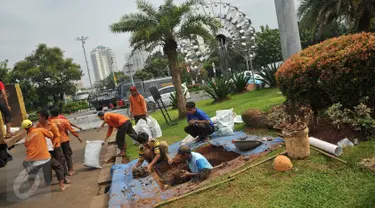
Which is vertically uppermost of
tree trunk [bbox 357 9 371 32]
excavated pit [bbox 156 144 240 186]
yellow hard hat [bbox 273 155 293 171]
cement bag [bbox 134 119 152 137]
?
tree trunk [bbox 357 9 371 32]

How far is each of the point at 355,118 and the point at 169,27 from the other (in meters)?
7.98

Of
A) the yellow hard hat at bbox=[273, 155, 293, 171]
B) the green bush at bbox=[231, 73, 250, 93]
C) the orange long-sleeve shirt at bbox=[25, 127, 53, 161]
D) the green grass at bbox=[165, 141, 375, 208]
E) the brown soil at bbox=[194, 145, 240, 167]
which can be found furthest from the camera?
the green bush at bbox=[231, 73, 250, 93]

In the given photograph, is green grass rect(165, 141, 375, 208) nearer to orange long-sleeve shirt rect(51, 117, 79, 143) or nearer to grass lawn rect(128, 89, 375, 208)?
grass lawn rect(128, 89, 375, 208)

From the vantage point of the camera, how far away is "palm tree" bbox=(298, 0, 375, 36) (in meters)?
13.7

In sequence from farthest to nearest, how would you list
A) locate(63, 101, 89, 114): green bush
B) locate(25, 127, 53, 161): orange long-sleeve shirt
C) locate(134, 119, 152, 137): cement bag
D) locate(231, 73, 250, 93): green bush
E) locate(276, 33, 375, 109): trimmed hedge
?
locate(63, 101, 89, 114): green bush, locate(231, 73, 250, 93): green bush, locate(134, 119, 152, 137): cement bag, locate(25, 127, 53, 161): orange long-sleeve shirt, locate(276, 33, 375, 109): trimmed hedge

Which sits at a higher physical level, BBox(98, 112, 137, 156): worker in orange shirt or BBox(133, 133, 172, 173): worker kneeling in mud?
BBox(98, 112, 137, 156): worker in orange shirt

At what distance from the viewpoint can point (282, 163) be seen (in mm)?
4164

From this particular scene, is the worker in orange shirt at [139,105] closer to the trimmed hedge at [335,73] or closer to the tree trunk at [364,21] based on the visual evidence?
the trimmed hedge at [335,73]

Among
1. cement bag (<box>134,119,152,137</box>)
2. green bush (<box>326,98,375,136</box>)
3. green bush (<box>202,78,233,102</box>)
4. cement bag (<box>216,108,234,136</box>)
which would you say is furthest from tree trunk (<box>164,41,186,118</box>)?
green bush (<box>326,98,375,136</box>)

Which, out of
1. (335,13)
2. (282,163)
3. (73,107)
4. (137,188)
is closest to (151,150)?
(137,188)

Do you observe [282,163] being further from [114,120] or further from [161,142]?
[114,120]

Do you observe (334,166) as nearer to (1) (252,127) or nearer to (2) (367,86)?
(2) (367,86)

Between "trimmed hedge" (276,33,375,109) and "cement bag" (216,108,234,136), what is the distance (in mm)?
1445

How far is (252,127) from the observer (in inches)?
278
